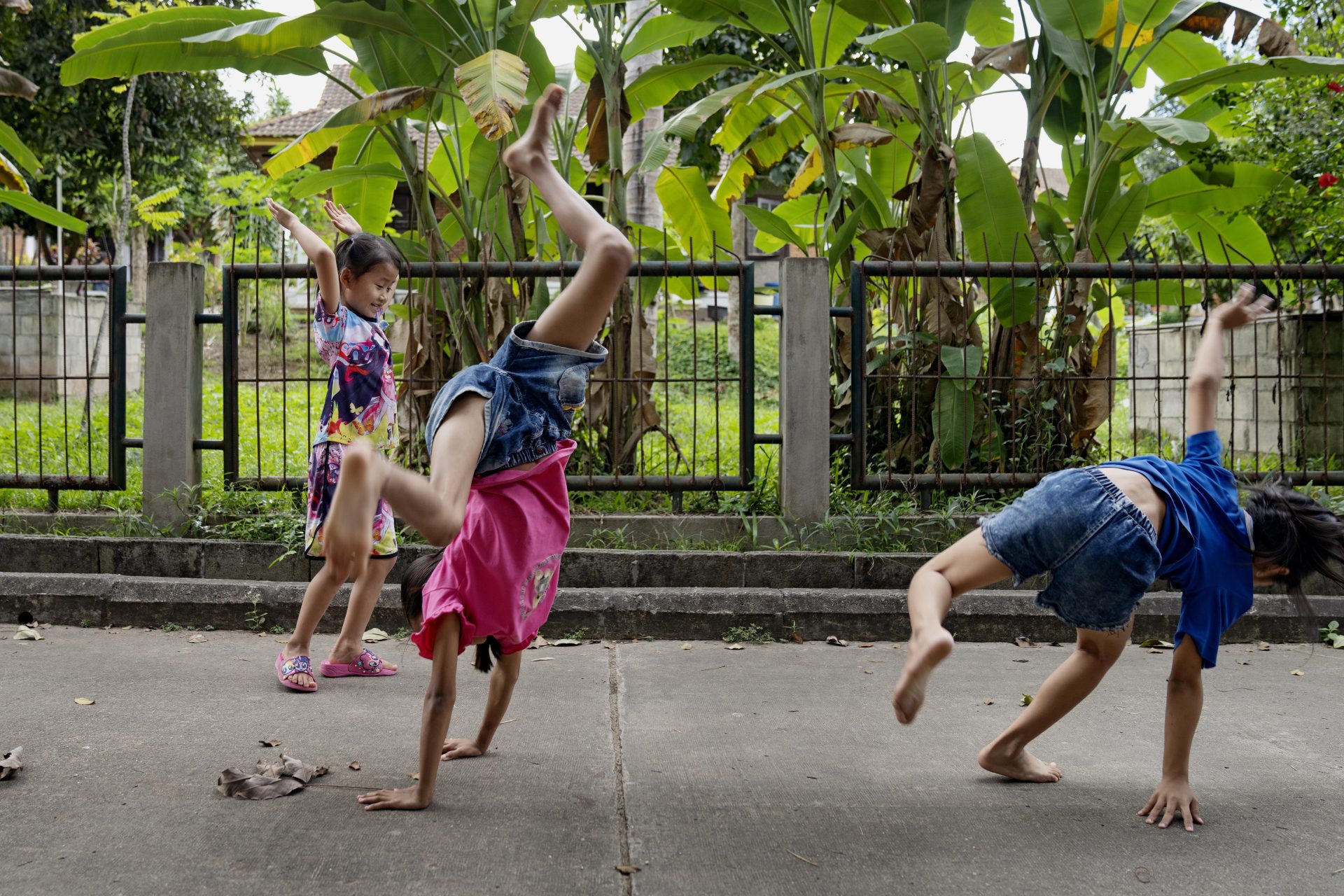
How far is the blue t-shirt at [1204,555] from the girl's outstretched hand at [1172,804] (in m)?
0.34

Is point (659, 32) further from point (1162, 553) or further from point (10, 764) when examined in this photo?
point (10, 764)

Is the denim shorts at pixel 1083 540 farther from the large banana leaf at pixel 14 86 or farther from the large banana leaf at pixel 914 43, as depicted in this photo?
the large banana leaf at pixel 14 86

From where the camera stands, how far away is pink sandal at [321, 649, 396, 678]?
13.9ft

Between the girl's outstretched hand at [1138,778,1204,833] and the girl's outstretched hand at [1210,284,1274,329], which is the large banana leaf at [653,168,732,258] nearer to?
the girl's outstretched hand at [1210,284,1274,329]

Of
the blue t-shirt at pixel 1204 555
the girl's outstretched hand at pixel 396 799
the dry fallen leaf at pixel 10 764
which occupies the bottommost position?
the girl's outstretched hand at pixel 396 799

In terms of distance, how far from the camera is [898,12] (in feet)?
20.3

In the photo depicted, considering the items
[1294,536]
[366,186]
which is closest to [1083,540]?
[1294,536]

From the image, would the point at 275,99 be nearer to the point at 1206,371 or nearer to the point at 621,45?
the point at 621,45

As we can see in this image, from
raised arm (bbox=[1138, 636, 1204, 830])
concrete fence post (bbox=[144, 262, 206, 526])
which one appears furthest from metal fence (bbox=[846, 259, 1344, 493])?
concrete fence post (bbox=[144, 262, 206, 526])

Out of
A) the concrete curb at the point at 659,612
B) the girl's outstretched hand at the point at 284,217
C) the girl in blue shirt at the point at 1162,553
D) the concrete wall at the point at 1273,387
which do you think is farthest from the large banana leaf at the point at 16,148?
the concrete wall at the point at 1273,387

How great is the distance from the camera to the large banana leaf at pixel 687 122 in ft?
19.3

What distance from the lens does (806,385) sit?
5625 mm

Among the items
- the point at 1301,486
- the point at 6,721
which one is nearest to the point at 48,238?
the point at 6,721

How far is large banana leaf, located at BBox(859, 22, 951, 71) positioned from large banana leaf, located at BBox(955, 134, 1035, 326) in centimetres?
50
